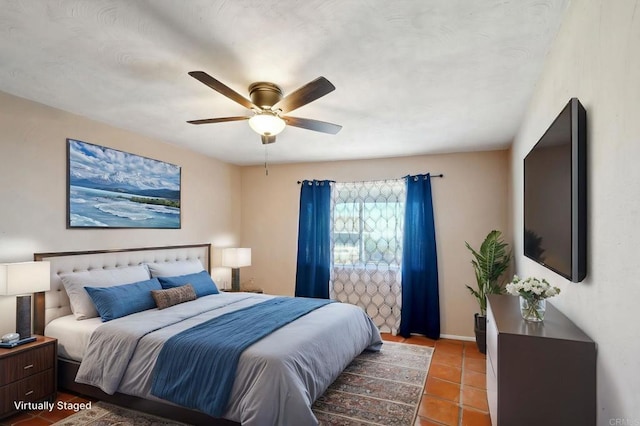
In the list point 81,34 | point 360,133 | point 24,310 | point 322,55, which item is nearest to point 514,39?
point 322,55

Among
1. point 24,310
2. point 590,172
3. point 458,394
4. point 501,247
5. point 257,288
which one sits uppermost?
point 590,172

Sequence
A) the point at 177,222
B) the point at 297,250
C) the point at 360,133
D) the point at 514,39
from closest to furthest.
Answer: the point at 514,39 < the point at 360,133 < the point at 177,222 < the point at 297,250

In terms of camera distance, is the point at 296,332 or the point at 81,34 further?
the point at 296,332

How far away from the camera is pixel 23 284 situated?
102 inches

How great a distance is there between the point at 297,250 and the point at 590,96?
4.30 m

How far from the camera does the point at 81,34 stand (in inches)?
75.9

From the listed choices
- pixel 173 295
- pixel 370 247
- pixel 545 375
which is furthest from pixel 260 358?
pixel 370 247

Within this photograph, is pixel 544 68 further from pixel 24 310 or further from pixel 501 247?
pixel 24 310

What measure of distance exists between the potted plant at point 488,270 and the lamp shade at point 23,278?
418 centimetres

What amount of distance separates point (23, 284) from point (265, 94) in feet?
7.53

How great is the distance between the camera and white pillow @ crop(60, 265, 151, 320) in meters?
3.05

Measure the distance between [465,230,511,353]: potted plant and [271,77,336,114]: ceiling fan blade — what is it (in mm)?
2810

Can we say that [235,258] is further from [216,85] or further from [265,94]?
[216,85]

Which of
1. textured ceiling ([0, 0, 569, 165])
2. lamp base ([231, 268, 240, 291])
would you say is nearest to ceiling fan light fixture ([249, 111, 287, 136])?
textured ceiling ([0, 0, 569, 165])
